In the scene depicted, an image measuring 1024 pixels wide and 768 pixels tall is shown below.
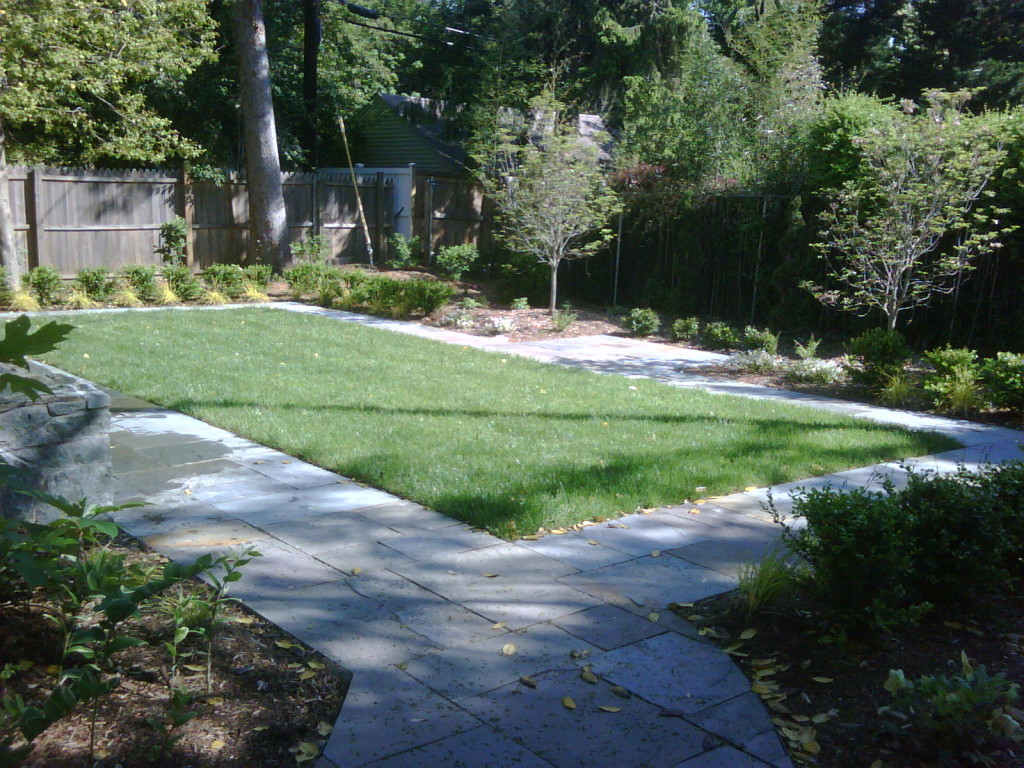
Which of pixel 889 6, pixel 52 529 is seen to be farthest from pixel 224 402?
pixel 889 6

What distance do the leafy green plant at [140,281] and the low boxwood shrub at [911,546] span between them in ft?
42.8

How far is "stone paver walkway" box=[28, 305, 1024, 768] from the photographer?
305cm

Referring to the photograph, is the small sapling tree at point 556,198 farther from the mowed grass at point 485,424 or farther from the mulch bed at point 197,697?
the mulch bed at point 197,697

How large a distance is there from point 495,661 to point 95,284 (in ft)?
42.3

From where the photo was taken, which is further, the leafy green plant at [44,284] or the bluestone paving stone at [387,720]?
the leafy green plant at [44,284]

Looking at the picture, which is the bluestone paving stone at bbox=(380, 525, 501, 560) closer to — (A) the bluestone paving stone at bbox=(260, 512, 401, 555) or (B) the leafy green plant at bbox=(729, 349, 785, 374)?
(A) the bluestone paving stone at bbox=(260, 512, 401, 555)

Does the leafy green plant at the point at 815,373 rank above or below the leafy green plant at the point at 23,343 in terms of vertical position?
below

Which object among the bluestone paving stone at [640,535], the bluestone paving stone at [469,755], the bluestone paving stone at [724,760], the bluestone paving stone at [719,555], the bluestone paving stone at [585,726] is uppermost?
the bluestone paving stone at [719,555]

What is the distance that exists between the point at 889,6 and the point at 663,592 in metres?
23.9

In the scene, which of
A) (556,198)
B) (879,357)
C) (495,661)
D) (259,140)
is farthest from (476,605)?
(259,140)

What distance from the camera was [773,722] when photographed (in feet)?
10.4

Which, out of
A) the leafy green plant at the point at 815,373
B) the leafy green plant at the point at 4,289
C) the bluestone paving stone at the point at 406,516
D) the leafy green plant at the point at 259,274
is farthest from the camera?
the leafy green plant at the point at 259,274

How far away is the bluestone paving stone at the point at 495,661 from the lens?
11.2ft

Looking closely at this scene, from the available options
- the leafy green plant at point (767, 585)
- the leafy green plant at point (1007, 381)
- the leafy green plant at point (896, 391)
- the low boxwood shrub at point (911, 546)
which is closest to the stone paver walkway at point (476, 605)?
the leafy green plant at point (767, 585)
